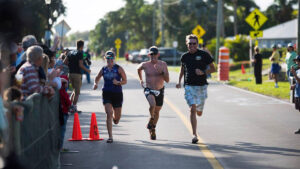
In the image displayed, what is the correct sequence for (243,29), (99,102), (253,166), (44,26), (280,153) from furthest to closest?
(243,29)
(44,26)
(99,102)
(280,153)
(253,166)

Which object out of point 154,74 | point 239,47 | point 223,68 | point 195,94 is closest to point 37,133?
point 195,94

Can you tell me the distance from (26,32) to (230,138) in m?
15.3

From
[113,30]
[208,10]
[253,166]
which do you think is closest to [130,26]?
[113,30]

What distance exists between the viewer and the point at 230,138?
37.7ft

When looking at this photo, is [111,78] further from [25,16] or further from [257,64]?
[257,64]

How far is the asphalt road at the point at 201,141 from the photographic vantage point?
8.98 m

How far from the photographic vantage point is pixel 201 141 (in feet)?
36.4

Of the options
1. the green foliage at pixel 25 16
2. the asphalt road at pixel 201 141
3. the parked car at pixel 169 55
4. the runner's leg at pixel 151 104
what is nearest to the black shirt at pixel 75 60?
the asphalt road at pixel 201 141

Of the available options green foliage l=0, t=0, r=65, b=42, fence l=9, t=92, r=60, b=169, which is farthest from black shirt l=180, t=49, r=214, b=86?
green foliage l=0, t=0, r=65, b=42

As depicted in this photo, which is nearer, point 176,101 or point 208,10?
point 176,101

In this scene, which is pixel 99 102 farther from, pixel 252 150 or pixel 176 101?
pixel 252 150

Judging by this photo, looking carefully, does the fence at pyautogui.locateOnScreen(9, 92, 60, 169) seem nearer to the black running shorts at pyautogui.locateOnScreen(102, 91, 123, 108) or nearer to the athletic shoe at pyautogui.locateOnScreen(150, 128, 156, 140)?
the black running shorts at pyautogui.locateOnScreen(102, 91, 123, 108)

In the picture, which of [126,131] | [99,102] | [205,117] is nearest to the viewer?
→ [126,131]

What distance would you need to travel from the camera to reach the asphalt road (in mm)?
8984
